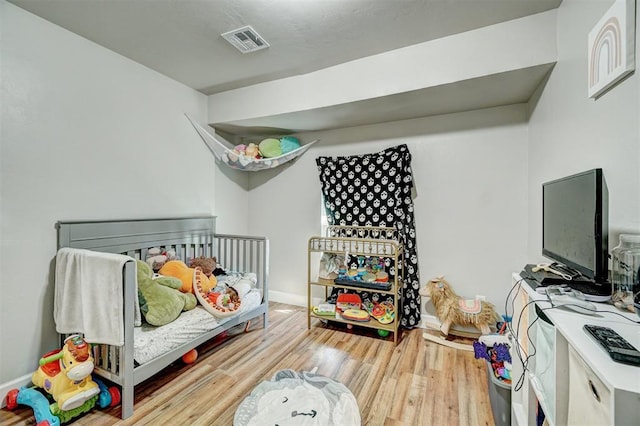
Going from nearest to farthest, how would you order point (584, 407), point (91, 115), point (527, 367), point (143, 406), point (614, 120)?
point (584, 407)
point (614, 120)
point (527, 367)
point (143, 406)
point (91, 115)

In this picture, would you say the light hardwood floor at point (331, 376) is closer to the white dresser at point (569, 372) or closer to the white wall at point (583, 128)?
the white dresser at point (569, 372)

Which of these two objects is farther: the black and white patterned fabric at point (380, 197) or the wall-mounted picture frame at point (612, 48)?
the black and white patterned fabric at point (380, 197)

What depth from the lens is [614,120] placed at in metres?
1.12

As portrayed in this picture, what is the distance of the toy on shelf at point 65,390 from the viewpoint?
4.90 ft

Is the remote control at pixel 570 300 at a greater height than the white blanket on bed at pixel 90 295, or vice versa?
the remote control at pixel 570 300

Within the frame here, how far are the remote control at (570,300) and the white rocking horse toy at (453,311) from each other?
4.91ft

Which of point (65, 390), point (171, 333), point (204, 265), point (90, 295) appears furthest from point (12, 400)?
point (204, 265)

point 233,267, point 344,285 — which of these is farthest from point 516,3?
point 233,267

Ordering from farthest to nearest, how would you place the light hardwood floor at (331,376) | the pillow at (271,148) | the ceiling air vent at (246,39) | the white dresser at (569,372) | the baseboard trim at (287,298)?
1. the baseboard trim at (287,298)
2. the pillow at (271,148)
3. the ceiling air vent at (246,39)
4. the light hardwood floor at (331,376)
5. the white dresser at (569,372)

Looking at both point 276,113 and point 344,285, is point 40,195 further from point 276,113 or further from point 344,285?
point 344,285

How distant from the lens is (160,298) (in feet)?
6.17

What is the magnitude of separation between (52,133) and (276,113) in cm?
167

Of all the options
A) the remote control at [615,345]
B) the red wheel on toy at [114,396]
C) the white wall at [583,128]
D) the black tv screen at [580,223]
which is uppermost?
the white wall at [583,128]

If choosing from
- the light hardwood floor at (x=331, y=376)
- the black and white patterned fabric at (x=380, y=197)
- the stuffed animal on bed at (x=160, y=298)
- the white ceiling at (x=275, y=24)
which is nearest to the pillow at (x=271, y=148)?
the black and white patterned fabric at (x=380, y=197)
